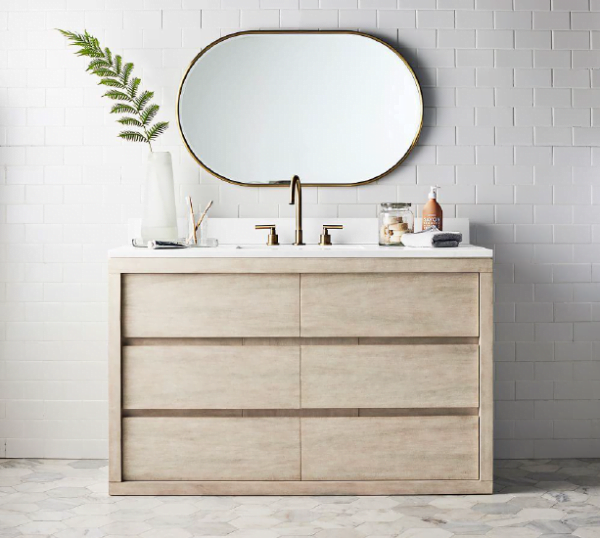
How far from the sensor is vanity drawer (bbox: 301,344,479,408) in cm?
279

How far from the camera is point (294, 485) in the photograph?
111 inches

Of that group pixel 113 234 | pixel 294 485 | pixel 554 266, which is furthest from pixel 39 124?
pixel 554 266

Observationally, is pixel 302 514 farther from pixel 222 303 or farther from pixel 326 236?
pixel 326 236

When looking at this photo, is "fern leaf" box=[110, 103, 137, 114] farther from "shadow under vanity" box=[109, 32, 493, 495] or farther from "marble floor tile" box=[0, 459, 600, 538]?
"marble floor tile" box=[0, 459, 600, 538]

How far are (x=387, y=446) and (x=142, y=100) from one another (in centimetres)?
180

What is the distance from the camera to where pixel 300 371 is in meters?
2.80

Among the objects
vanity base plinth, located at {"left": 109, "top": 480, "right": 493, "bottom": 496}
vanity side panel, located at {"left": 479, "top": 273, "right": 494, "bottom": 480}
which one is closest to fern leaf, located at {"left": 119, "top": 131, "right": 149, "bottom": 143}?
vanity base plinth, located at {"left": 109, "top": 480, "right": 493, "bottom": 496}

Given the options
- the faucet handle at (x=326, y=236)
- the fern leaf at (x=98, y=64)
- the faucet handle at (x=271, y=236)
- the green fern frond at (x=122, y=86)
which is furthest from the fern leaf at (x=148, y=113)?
the faucet handle at (x=326, y=236)

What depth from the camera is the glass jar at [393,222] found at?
306 centimetres

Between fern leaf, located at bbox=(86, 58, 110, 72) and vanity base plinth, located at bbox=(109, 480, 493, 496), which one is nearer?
vanity base plinth, located at bbox=(109, 480, 493, 496)

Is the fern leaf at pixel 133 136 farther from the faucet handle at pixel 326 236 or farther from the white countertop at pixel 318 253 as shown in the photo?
the faucet handle at pixel 326 236

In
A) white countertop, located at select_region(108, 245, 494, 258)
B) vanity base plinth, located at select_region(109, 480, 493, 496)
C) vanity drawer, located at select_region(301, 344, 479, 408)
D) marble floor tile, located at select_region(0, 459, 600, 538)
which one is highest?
white countertop, located at select_region(108, 245, 494, 258)

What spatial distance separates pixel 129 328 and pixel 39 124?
1.15 metres

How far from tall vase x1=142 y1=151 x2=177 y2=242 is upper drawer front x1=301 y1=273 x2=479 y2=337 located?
0.70 meters
